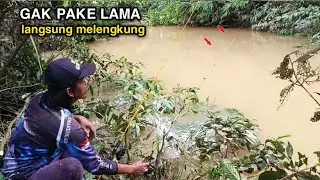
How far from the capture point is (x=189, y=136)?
3492 millimetres

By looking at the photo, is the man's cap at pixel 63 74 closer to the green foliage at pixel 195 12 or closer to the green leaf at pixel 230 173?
the green leaf at pixel 230 173

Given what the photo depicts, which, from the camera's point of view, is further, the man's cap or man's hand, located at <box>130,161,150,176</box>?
man's hand, located at <box>130,161,150,176</box>

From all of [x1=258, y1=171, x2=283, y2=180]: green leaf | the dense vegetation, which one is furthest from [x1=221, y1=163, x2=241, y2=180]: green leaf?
[x1=258, y1=171, x2=283, y2=180]: green leaf

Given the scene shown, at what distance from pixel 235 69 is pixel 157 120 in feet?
10.1

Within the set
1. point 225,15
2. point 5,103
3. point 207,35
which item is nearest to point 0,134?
point 5,103

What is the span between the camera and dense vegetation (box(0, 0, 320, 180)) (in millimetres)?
2592

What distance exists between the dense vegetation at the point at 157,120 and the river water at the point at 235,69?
0.37 metres

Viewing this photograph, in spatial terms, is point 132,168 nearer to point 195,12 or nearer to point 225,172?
point 225,172

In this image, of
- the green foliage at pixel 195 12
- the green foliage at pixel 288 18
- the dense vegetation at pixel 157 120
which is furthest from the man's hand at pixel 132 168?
the green foliage at pixel 195 12

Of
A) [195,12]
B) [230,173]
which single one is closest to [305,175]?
[230,173]

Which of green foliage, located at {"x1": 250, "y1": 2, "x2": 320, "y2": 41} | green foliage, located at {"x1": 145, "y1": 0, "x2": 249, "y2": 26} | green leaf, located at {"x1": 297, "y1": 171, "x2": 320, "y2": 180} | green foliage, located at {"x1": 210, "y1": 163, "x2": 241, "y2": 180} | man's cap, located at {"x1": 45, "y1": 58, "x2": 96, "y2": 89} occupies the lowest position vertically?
green foliage, located at {"x1": 145, "y1": 0, "x2": 249, "y2": 26}

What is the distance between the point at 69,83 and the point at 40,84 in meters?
2.11

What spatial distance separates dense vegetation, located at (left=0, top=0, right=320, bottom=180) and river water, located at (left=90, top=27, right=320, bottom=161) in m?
0.37

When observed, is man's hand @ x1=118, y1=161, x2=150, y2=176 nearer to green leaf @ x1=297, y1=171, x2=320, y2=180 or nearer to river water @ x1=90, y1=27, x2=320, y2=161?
green leaf @ x1=297, y1=171, x2=320, y2=180
